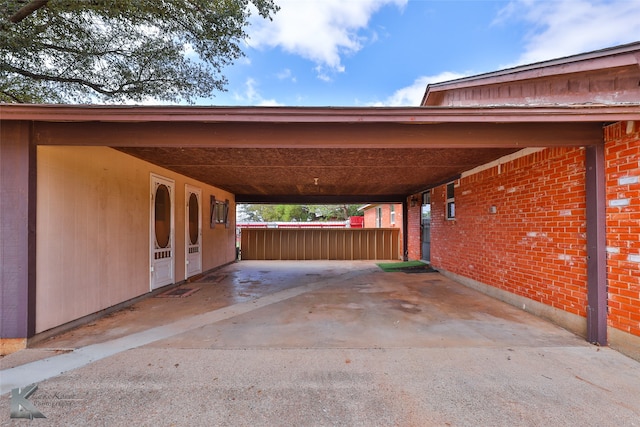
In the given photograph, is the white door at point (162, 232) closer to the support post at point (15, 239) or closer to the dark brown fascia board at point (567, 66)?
the support post at point (15, 239)

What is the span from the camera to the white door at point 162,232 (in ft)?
17.6

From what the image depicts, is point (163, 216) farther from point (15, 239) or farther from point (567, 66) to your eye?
point (567, 66)

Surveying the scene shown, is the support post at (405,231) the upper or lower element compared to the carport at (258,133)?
lower

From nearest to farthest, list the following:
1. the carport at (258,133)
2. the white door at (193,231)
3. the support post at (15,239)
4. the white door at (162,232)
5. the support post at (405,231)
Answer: the carport at (258,133)
the support post at (15,239)
the white door at (162,232)
the white door at (193,231)
the support post at (405,231)

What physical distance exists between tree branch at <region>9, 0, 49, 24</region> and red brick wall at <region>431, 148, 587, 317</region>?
8.84 metres

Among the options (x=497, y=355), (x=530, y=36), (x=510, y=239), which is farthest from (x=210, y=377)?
(x=530, y=36)

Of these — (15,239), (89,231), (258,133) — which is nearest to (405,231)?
(258,133)

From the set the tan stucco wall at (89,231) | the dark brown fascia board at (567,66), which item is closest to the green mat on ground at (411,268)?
the dark brown fascia board at (567,66)

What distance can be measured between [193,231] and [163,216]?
1.39 m

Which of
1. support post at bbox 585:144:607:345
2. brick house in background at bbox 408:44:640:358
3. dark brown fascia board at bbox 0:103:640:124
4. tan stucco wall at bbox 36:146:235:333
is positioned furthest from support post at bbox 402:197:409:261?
tan stucco wall at bbox 36:146:235:333

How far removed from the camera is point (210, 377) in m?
2.43

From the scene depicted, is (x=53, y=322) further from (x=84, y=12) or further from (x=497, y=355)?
(x=84, y=12)

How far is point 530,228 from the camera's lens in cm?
424
